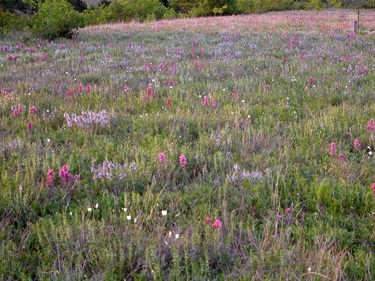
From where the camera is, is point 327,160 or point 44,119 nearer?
point 327,160

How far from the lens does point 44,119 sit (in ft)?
17.3

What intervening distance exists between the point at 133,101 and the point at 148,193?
3.22m

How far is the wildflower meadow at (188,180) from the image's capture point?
2531 mm

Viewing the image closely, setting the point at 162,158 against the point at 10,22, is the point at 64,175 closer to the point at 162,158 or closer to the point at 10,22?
the point at 162,158

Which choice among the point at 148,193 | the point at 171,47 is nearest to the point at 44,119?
the point at 148,193

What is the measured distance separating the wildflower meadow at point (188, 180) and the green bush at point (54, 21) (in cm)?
769

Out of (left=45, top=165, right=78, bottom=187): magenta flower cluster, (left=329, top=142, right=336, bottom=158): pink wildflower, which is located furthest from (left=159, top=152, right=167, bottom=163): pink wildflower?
(left=329, top=142, right=336, bottom=158): pink wildflower

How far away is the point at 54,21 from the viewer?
1452cm

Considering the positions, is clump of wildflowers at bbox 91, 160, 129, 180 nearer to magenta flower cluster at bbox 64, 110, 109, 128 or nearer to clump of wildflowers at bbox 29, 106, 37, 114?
magenta flower cluster at bbox 64, 110, 109, 128

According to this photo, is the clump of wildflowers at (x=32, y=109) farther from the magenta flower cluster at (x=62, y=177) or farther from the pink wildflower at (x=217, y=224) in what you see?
the pink wildflower at (x=217, y=224)

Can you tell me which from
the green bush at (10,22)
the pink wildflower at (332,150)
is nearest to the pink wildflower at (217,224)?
the pink wildflower at (332,150)

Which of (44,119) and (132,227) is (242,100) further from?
(132,227)

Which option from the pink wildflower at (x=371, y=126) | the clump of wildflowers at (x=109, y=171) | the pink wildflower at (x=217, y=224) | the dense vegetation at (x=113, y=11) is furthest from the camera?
the dense vegetation at (x=113, y=11)

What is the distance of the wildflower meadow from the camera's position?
253 centimetres
